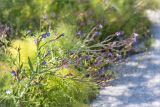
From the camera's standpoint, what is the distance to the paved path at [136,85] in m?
4.79

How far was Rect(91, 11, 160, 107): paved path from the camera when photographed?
4785 mm

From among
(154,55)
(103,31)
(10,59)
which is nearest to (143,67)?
(154,55)

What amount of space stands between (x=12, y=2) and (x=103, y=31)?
49.0 inches

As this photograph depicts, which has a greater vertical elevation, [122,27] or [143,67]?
[122,27]

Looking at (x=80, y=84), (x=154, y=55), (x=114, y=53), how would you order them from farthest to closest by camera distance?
(x=154, y=55) → (x=114, y=53) → (x=80, y=84)

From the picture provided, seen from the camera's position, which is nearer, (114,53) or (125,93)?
(125,93)

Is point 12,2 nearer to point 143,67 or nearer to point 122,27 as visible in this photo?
point 122,27

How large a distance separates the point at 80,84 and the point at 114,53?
2.77 ft

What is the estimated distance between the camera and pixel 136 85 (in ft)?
16.9

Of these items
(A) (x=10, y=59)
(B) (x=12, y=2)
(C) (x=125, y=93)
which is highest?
(B) (x=12, y=2)

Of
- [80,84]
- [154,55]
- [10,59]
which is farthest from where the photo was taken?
[154,55]

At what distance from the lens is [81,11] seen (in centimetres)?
593

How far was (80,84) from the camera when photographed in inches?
186

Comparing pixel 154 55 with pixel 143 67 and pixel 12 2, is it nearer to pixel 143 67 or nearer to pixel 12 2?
pixel 143 67
